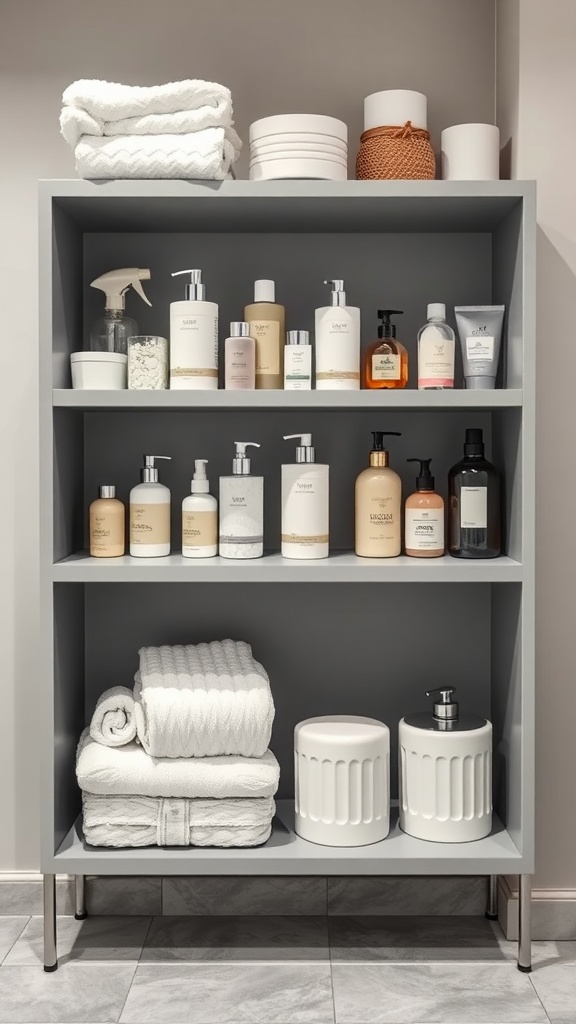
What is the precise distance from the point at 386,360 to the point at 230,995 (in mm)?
1114

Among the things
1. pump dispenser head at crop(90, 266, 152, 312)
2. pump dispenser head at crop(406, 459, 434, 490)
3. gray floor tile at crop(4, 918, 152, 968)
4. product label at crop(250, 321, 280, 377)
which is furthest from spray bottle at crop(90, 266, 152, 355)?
gray floor tile at crop(4, 918, 152, 968)

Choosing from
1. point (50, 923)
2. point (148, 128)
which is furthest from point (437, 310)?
point (50, 923)

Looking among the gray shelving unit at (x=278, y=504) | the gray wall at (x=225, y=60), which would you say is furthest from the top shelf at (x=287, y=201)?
the gray wall at (x=225, y=60)

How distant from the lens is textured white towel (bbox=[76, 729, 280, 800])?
160 cm

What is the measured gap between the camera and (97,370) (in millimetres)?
1627

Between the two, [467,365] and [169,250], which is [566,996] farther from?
[169,250]

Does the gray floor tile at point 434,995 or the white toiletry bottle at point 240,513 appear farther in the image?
the white toiletry bottle at point 240,513

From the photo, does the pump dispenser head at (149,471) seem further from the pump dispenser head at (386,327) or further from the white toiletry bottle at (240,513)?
the pump dispenser head at (386,327)

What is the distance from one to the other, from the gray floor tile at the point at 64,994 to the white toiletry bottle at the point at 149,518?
2.41 feet

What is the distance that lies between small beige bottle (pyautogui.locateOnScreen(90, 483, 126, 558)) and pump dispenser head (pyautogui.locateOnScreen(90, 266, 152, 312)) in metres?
0.34

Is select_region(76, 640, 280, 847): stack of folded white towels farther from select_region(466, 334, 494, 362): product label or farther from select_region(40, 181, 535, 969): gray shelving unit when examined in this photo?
select_region(466, 334, 494, 362): product label

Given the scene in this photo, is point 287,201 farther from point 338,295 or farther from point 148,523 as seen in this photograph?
point 148,523

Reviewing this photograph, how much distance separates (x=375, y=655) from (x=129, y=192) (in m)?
0.97

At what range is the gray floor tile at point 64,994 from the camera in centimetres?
151
